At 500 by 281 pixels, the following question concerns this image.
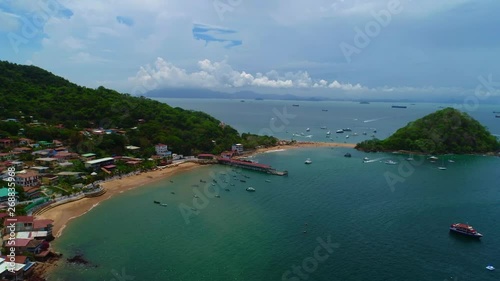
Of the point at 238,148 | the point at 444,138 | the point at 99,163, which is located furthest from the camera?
the point at 444,138

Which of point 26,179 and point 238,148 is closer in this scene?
point 26,179

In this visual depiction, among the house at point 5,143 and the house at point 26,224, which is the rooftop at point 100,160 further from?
the house at point 26,224

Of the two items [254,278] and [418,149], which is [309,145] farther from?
[254,278]

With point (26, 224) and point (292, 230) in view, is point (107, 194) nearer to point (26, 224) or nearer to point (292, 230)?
point (26, 224)

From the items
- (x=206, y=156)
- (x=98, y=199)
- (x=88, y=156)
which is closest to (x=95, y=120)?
(x=88, y=156)

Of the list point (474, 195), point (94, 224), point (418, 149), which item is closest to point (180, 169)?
point (94, 224)

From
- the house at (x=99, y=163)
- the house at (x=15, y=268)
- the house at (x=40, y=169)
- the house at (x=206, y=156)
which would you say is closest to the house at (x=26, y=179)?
the house at (x=40, y=169)

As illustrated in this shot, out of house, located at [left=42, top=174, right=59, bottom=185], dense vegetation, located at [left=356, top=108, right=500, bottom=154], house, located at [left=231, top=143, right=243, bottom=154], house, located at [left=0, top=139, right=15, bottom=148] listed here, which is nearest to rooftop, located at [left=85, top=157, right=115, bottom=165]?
house, located at [left=42, top=174, right=59, bottom=185]
